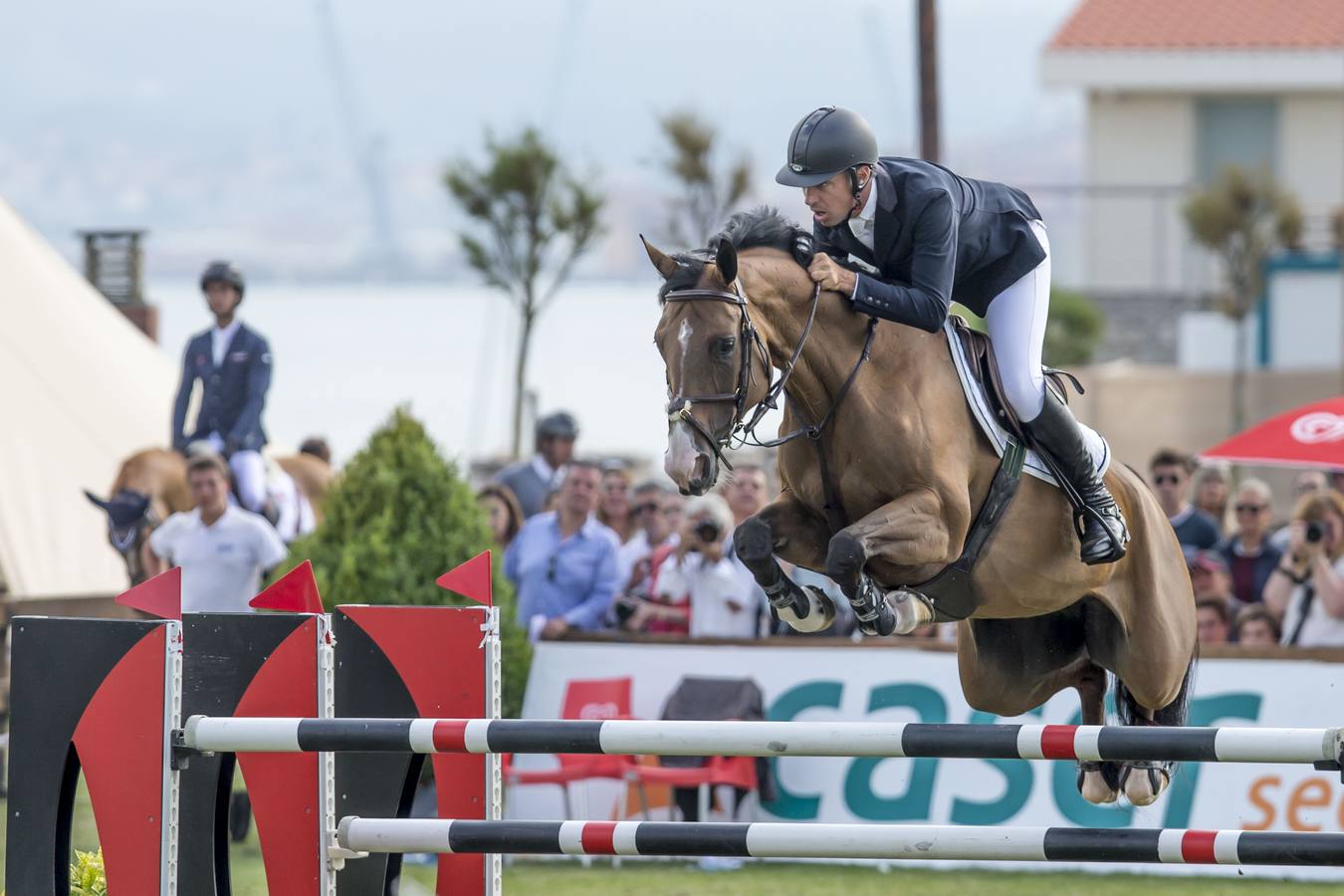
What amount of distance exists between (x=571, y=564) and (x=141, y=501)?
2.51 m

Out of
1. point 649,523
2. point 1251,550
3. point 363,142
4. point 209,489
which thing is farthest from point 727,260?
point 363,142

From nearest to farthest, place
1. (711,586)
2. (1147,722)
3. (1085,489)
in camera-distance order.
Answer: (1085,489) < (1147,722) < (711,586)

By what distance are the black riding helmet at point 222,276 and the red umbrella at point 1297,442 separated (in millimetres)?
5191

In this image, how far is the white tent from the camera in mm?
11828

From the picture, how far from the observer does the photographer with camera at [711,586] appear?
8.38m

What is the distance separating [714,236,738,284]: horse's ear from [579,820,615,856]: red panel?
1335 mm

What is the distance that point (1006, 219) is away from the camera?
4.96 m

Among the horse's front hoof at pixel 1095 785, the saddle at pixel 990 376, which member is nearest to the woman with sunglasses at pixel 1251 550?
the horse's front hoof at pixel 1095 785

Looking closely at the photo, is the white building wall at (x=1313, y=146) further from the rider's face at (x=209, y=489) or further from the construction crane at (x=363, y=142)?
the construction crane at (x=363, y=142)

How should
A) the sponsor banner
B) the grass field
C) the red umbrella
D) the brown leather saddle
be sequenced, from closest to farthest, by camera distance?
1. the brown leather saddle
2. the red umbrella
3. the grass field
4. the sponsor banner

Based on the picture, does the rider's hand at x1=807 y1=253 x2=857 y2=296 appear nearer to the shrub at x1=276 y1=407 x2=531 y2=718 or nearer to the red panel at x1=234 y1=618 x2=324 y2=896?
the red panel at x1=234 y1=618 x2=324 y2=896

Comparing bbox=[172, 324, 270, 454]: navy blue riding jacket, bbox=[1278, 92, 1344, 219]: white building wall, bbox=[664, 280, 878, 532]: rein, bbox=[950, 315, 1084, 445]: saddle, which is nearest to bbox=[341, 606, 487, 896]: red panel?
bbox=[664, 280, 878, 532]: rein

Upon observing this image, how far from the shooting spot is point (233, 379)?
9703 mm

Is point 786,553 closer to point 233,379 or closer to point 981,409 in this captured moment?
point 981,409
